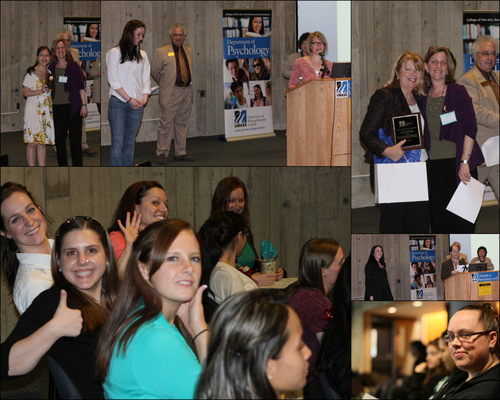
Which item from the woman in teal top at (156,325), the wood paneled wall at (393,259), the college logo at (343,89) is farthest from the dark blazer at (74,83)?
the woman in teal top at (156,325)

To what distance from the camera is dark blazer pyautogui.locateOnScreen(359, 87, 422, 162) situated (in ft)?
16.3

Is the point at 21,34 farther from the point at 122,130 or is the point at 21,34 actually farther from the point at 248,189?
the point at 248,189

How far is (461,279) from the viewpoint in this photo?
16.6 ft

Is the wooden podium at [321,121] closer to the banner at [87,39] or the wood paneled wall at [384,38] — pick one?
the wood paneled wall at [384,38]

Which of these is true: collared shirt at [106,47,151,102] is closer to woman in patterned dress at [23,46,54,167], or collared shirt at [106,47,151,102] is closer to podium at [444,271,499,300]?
woman in patterned dress at [23,46,54,167]

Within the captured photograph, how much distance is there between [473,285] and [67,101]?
3.32 meters

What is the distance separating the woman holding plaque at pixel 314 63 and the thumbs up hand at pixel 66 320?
2.84m

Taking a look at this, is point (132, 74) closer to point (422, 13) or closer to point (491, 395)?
point (422, 13)

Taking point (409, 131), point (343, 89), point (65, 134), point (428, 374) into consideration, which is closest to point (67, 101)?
point (65, 134)

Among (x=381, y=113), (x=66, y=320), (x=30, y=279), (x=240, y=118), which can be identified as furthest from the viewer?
(x=240, y=118)

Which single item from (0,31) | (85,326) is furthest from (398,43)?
(85,326)

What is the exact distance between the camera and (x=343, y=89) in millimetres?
4953

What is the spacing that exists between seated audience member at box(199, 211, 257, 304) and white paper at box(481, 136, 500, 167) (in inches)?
78.3

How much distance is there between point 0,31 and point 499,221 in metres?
3.95
